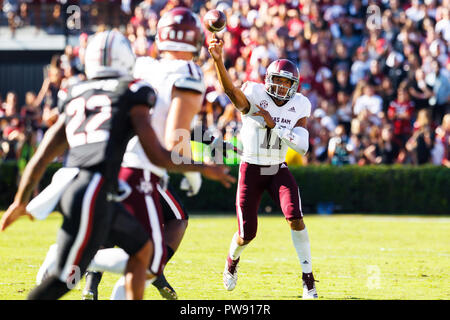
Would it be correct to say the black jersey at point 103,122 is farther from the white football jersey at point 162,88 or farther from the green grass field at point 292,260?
the green grass field at point 292,260

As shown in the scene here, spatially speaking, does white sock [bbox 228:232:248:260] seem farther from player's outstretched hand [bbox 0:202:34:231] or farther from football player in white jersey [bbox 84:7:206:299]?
player's outstretched hand [bbox 0:202:34:231]

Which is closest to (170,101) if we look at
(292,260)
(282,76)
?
(282,76)

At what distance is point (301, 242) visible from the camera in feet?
23.0

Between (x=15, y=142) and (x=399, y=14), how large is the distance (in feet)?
27.1

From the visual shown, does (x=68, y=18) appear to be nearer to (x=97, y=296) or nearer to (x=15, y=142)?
(x=15, y=142)

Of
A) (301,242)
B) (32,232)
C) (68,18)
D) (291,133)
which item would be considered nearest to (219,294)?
(301,242)

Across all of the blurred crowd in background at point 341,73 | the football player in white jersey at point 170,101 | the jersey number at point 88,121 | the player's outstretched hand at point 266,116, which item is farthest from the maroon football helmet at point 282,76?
the blurred crowd in background at point 341,73

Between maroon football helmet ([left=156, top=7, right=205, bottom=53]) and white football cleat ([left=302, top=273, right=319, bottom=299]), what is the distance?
97.7 inches

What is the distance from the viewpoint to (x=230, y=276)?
713 centimetres

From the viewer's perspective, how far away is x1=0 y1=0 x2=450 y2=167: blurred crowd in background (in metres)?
15.5

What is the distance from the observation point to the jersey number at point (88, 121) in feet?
15.1

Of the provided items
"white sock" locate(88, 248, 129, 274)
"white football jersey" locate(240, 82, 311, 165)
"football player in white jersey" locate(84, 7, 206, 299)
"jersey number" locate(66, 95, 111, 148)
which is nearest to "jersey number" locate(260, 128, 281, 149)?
"white football jersey" locate(240, 82, 311, 165)

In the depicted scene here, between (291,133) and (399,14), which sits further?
(399,14)

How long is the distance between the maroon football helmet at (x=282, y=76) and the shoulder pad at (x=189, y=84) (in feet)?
7.03
